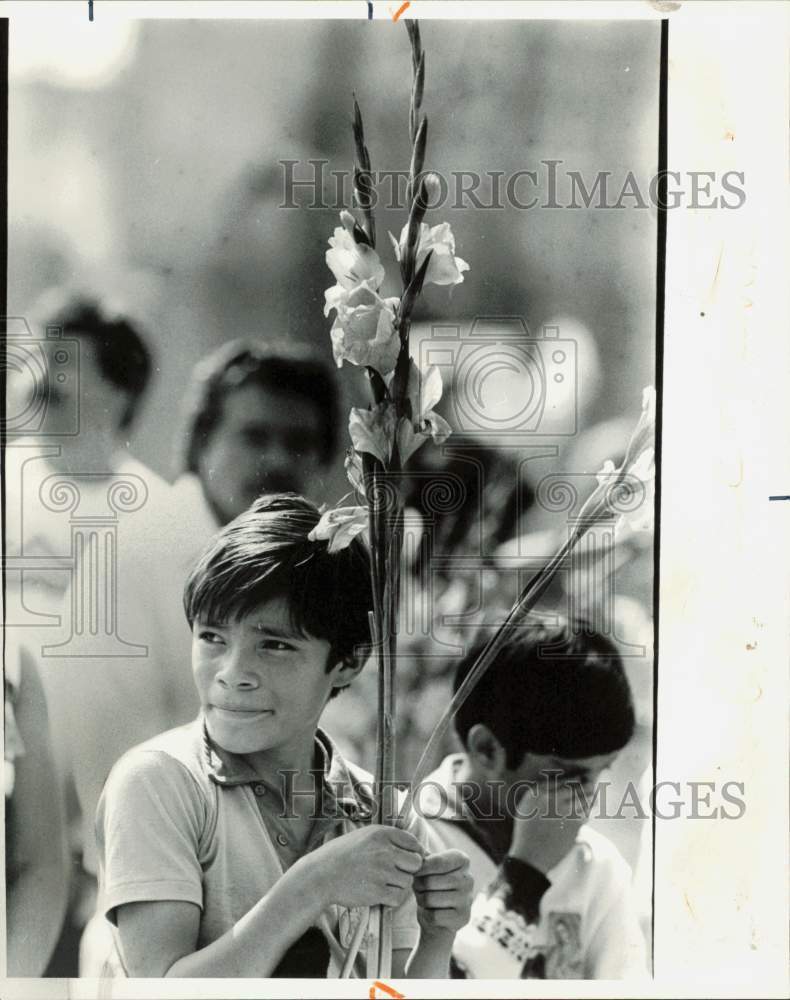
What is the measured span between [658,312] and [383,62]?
0.36 m

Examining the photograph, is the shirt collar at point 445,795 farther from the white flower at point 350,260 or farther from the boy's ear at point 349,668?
the white flower at point 350,260

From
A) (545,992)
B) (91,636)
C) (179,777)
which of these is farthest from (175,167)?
(545,992)

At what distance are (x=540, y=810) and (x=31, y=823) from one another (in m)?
0.49

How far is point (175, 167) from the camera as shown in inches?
40.9

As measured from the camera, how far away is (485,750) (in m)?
1.04

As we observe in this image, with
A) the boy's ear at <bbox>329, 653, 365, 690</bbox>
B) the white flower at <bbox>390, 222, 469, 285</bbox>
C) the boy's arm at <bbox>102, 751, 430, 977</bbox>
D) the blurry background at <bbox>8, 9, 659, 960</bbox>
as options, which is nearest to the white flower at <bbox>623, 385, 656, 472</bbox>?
the blurry background at <bbox>8, 9, 659, 960</bbox>

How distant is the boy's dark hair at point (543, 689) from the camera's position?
3.41 feet

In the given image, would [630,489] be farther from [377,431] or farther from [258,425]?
[258,425]

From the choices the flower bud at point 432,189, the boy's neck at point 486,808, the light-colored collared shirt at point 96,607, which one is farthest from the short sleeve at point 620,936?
the flower bud at point 432,189

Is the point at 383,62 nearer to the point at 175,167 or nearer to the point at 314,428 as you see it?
the point at 175,167

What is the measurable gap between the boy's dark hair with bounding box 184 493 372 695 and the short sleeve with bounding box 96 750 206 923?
0.51 feet

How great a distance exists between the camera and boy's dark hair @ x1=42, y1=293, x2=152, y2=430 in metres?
1.04

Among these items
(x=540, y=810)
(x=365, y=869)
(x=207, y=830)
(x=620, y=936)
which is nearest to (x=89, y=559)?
(x=207, y=830)

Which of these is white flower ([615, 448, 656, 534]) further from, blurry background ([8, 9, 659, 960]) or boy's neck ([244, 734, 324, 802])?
boy's neck ([244, 734, 324, 802])
